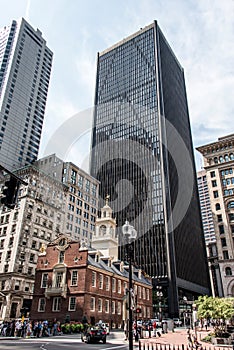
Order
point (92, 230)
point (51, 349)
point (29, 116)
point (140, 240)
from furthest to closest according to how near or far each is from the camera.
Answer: point (29, 116) → point (140, 240) → point (92, 230) → point (51, 349)

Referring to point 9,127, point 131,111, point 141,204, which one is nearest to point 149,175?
point 141,204

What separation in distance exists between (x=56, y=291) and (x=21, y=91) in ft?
326

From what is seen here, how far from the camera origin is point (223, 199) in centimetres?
7175

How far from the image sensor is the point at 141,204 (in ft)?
374

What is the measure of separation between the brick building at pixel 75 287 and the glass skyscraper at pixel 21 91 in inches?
2744

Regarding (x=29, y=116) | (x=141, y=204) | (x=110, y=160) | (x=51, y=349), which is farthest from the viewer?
(x=110, y=160)

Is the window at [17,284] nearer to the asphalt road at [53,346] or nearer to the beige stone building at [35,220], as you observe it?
the beige stone building at [35,220]

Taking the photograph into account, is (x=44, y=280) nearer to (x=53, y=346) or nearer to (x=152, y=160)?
(x=53, y=346)

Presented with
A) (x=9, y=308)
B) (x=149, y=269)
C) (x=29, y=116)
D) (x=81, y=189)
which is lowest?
(x=9, y=308)

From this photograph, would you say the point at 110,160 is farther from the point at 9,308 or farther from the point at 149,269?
the point at 9,308

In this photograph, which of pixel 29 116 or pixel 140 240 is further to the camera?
pixel 29 116

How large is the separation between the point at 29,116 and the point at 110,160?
40342 mm

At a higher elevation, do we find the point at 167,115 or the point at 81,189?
the point at 167,115

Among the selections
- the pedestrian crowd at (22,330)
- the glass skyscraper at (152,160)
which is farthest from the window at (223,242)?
the pedestrian crowd at (22,330)
